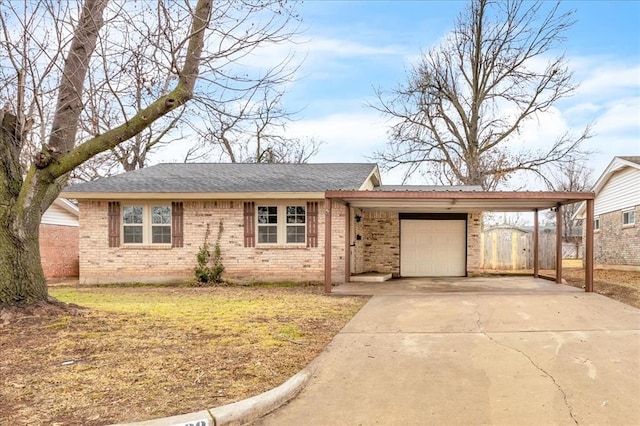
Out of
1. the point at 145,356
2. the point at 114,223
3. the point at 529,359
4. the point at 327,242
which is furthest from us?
A: the point at 114,223

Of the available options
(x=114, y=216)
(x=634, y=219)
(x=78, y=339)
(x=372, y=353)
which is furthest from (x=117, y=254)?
(x=634, y=219)

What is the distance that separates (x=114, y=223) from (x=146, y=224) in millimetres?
967

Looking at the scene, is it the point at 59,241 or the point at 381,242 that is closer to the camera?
the point at 381,242

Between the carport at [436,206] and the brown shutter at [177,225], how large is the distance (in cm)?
455

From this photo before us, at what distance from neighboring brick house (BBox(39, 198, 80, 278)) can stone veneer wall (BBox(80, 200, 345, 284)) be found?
401cm

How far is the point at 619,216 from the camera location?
1919cm

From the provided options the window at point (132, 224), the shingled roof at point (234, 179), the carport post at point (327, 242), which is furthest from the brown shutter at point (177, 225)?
the carport post at point (327, 242)

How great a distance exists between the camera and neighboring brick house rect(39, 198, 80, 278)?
1683 centimetres

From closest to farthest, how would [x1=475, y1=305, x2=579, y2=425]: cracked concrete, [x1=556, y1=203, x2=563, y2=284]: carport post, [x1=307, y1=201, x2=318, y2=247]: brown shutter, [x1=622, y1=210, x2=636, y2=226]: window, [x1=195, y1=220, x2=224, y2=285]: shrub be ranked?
1. [x1=475, y1=305, x2=579, y2=425]: cracked concrete
2. [x1=556, y1=203, x2=563, y2=284]: carport post
3. [x1=195, y1=220, x2=224, y2=285]: shrub
4. [x1=307, y1=201, x2=318, y2=247]: brown shutter
5. [x1=622, y1=210, x2=636, y2=226]: window

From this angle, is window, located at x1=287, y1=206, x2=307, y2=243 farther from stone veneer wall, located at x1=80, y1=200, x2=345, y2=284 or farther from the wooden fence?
the wooden fence

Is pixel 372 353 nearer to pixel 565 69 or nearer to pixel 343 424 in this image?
pixel 343 424

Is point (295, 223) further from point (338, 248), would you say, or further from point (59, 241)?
point (59, 241)

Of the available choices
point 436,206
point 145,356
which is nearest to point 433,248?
point 436,206

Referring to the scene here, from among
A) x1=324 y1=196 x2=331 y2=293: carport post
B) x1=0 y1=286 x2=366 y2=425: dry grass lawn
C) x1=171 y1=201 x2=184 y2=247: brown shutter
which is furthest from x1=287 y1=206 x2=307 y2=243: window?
x1=0 y1=286 x2=366 y2=425: dry grass lawn
